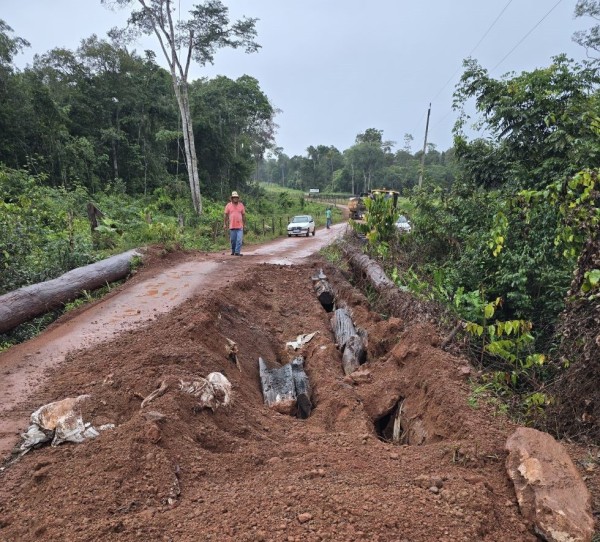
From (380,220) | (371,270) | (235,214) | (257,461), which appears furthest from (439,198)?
(257,461)

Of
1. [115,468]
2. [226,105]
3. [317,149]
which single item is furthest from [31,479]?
[317,149]

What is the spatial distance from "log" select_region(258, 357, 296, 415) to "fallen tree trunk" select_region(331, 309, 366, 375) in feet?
3.16

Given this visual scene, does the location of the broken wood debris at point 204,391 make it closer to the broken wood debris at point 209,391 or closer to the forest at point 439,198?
the broken wood debris at point 209,391

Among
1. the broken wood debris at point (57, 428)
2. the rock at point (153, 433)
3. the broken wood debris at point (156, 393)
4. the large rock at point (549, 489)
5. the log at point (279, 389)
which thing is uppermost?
the large rock at point (549, 489)

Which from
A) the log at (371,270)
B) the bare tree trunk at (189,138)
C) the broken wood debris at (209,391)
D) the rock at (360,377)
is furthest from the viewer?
the bare tree trunk at (189,138)

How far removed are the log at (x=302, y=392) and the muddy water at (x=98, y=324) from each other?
2.50 m

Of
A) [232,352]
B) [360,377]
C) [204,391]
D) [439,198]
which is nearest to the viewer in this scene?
[204,391]

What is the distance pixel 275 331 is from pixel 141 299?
2435 mm

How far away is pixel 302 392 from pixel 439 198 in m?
7.98

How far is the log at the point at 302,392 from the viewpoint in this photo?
4777 millimetres

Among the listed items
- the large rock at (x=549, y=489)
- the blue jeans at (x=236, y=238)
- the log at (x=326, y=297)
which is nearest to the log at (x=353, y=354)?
the log at (x=326, y=297)

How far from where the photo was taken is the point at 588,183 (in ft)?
11.0

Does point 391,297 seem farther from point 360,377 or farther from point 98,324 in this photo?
point 98,324

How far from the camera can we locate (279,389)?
4953mm
